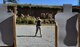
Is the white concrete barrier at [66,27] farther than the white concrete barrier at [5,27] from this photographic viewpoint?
Yes

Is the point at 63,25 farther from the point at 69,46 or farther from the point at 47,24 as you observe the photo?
the point at 47,24

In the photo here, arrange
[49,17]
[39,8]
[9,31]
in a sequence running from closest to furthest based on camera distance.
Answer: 1. [9,31]
2. [49,17]
3. [39,8]

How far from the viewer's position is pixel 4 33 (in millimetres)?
7078

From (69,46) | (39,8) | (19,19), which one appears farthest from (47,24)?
(69,46)

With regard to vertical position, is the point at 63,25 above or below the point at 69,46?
above

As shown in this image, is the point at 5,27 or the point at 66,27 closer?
the point at 5,27

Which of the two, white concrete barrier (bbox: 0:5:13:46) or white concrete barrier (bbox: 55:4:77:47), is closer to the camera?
white concrete barrier (bbox: 0:5:13:46)

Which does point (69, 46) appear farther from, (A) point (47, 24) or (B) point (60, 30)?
(A) point (47, 24)

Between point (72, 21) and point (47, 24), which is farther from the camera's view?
point (47, 24)

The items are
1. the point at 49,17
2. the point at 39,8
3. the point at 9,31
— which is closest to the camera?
the point at 9,31

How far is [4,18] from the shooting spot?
7.09 m

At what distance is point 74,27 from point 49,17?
93.3ft

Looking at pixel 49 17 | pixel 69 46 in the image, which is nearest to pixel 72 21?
pixel 69 46

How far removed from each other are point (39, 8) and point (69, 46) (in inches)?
1348
